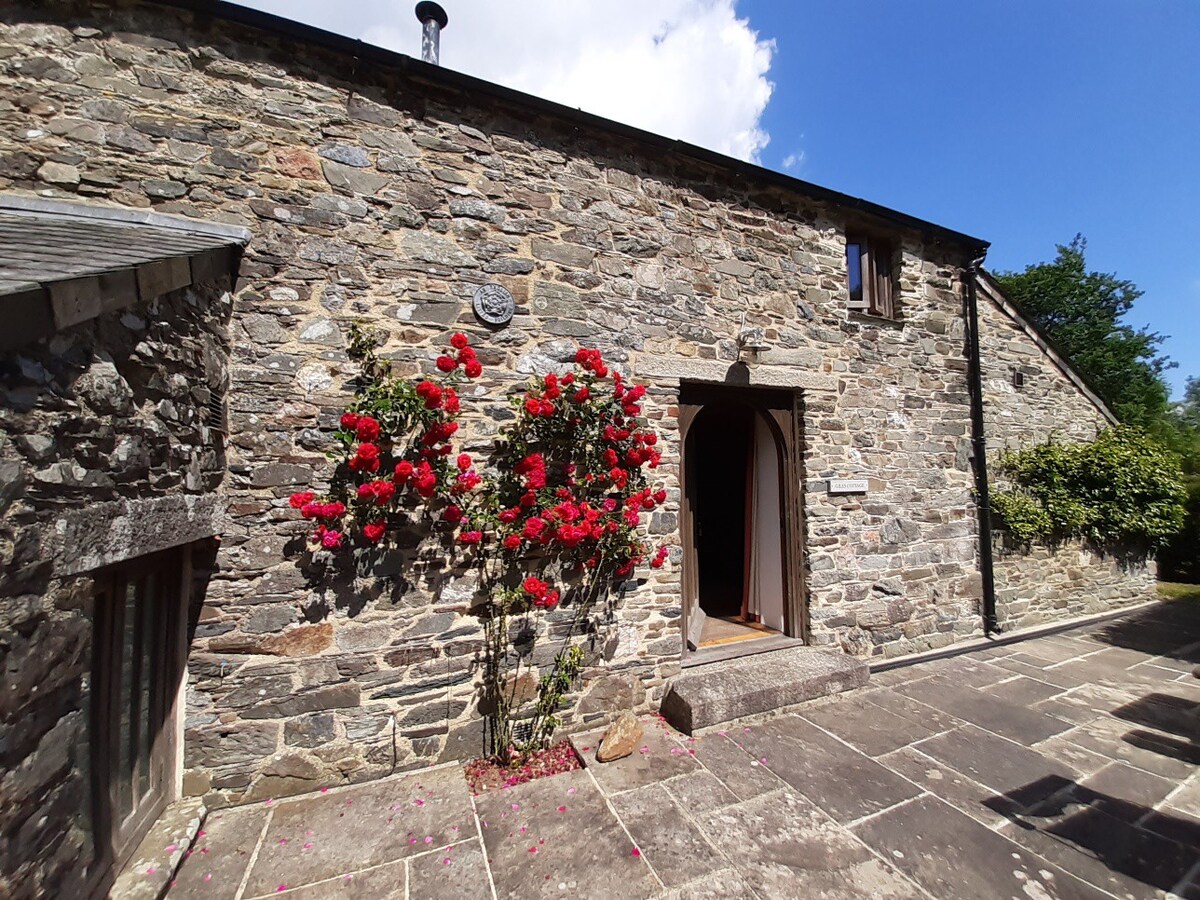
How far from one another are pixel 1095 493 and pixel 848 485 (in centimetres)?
453

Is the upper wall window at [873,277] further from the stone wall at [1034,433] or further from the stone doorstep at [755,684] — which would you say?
the stone doorstep at [755,684]

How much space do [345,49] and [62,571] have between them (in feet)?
11.8

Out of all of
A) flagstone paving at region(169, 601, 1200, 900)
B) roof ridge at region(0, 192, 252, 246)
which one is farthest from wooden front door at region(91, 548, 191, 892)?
roof ridge at region(0, 192, 252, 246)

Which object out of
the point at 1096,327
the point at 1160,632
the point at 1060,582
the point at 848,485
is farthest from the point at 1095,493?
the point at 1096,327

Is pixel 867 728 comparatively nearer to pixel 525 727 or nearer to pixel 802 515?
pixel 802 515

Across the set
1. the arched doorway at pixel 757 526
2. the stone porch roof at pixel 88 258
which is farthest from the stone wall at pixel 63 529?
the arched doorway at pixel 757 526

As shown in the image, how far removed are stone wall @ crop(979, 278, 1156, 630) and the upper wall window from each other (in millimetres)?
1506

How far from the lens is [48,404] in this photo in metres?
1.58

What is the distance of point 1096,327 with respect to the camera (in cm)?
1734

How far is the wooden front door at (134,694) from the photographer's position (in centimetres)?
211

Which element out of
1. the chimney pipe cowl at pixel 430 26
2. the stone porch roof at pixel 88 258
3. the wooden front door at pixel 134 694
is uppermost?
the chimney pipe cowl at pixel 430 26

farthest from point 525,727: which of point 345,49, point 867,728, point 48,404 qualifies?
point 345,49

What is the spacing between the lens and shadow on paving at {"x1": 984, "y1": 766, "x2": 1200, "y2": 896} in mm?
2369

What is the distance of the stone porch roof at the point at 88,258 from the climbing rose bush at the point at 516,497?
37.2 inches
